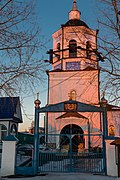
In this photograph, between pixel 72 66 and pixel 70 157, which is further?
pixel 72 66

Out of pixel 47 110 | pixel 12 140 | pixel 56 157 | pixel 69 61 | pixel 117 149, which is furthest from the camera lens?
pixel 69 61

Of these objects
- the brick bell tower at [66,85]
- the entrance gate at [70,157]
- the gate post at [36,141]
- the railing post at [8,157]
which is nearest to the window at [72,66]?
the brick bell tower at [66,85]

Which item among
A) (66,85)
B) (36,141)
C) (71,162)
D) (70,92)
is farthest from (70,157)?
(66,85)

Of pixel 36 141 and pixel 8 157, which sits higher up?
pixel 36 141

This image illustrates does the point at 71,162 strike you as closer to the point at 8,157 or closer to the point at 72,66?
the point at 8,157

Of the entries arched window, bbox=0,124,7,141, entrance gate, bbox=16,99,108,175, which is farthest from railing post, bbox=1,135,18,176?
arched window, bbox=0,124,7,141

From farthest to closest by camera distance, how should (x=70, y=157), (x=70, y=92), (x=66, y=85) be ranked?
(x=66, y=85), (x=70, y=92), (x=70, y=157)

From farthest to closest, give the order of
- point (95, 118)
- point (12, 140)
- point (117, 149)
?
point (95, 118), point (12, 140), point (117, 149)

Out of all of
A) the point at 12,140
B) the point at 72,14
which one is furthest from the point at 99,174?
the point at 72,14

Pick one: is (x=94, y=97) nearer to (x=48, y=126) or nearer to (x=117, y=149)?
(x=48, y=126)

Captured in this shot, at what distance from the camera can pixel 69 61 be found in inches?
786

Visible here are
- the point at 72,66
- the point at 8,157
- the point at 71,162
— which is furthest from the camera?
the point at 72,66

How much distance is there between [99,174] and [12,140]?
10.9ft

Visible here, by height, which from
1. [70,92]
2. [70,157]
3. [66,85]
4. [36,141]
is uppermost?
[66,85]
